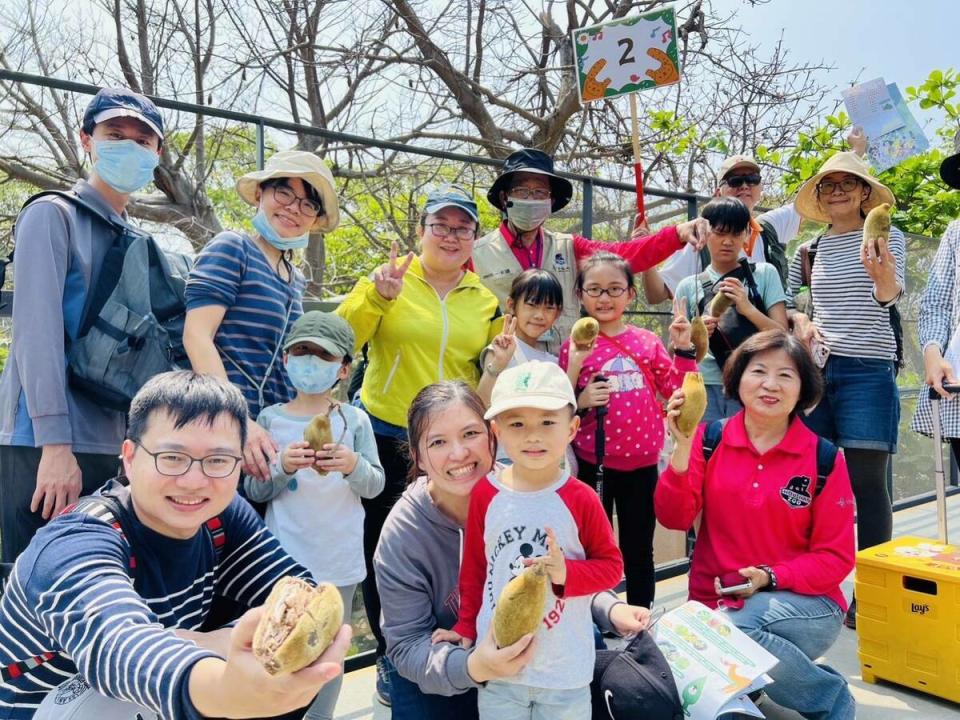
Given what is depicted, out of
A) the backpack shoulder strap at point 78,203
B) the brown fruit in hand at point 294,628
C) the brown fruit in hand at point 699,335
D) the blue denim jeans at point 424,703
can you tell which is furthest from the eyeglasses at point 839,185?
the brown fruit in hand at point 294,628

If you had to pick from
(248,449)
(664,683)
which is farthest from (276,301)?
(664,683)

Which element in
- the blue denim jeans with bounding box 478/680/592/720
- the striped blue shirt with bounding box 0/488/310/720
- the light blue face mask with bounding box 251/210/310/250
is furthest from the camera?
the light blue face mask with bounding box 251/210/310/250

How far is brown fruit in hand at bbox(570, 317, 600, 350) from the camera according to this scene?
296 centimetres

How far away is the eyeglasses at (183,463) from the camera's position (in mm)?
1577

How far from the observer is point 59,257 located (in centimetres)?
227

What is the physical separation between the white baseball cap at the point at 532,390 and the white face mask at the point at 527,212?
144cm

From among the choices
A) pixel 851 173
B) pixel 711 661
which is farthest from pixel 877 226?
pixel 711 661

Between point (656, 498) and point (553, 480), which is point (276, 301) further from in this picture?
point (656, 498)

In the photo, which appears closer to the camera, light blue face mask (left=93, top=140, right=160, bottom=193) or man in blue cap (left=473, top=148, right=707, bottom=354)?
light blue face mask (left=93, top=140, right=160, bottom=193)

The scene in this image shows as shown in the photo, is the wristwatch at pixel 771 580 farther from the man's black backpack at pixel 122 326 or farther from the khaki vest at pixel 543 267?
the man's black backpack at pixel 122 326

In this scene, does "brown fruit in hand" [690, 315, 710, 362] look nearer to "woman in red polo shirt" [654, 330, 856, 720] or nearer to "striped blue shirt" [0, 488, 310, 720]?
"woman in red polo shirt" [654, 330, 856, 720]

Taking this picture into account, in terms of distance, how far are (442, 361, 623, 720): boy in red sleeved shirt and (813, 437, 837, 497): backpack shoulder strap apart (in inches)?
42.2

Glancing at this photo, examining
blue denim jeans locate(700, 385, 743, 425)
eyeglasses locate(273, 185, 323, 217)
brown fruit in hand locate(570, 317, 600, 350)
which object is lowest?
blue denim jeans locate(700, 385, 743, 425)

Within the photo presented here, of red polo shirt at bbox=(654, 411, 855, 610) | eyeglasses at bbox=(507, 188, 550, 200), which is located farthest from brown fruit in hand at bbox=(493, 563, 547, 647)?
eyeglasses at bbox=(507, 188, 550, 200)
